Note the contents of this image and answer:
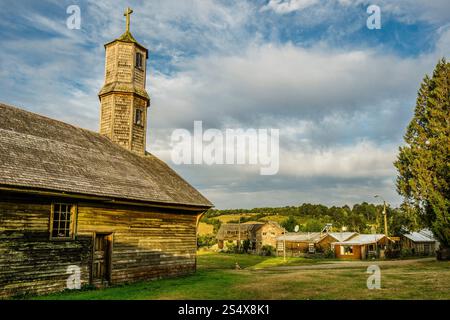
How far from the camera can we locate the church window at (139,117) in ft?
78.0

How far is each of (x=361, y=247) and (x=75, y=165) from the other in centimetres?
3896

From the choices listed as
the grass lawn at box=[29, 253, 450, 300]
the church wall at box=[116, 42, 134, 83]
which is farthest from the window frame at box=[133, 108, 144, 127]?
the grass lawn at box=[29, 253, 450, 300]

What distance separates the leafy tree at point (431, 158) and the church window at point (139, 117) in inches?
898

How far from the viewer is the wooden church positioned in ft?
42.4

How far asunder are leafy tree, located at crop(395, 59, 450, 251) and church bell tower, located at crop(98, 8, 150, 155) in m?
23.0

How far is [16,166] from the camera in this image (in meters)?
13.1

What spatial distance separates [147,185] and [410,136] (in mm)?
25413

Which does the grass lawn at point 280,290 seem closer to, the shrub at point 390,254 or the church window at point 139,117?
the church window at point 139,117

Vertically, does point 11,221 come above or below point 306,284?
above

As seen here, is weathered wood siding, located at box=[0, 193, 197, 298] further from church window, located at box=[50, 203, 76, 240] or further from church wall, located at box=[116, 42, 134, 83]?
church wall, located at box=[116, 42, 134, 83]

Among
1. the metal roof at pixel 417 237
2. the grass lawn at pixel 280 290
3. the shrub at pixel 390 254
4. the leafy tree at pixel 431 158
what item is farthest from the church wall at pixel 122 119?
the metal roof at pixel 417 237

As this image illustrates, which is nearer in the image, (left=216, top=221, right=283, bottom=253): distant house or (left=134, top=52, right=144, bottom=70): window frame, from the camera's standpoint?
(left=134, top=52, right=144, bottom=70): window frame
